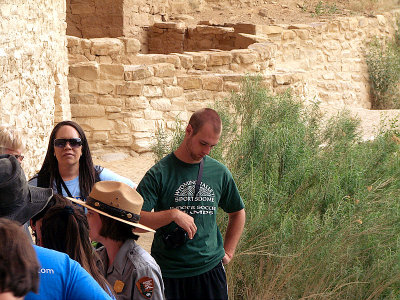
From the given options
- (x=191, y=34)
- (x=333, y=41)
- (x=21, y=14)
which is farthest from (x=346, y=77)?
(x=21, y=14)

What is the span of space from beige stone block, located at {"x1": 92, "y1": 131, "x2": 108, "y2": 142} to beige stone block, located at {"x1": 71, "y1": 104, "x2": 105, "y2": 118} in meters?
0.25

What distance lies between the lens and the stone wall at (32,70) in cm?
524

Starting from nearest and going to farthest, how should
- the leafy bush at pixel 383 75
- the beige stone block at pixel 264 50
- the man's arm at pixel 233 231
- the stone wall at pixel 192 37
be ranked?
the man's arm at pixel 233 231, the beige stone block at pixel 264 50, the stone wall at pixel 192 37, the leafy bush at pixel 383 75

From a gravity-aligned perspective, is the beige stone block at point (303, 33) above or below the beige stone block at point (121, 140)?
above

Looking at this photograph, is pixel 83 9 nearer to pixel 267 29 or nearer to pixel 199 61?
pixel 267 29

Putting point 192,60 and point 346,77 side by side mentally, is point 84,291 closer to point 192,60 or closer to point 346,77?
point 192,60

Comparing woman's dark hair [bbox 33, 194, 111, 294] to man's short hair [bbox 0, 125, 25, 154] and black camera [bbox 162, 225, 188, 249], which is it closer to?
black camera [bbox 162, 225, 188, 249]

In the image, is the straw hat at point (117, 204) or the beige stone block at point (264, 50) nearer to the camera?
the straw hat at point (117, 204)

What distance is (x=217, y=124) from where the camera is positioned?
144 inches

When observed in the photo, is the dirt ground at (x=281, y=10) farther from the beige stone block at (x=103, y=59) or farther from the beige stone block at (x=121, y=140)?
the beige stone block at (x=121, y=140)

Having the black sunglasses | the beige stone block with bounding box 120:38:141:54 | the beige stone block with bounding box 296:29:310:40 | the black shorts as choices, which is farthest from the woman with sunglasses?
the beige stone block with bounding box 296:29:310:40

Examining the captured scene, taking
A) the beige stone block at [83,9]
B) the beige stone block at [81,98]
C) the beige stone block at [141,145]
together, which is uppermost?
the beige stone block at [83,9]

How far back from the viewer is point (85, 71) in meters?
8.76

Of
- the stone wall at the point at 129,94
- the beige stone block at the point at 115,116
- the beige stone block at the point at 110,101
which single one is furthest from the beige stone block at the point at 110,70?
the beige stone block at the point at 115,116
